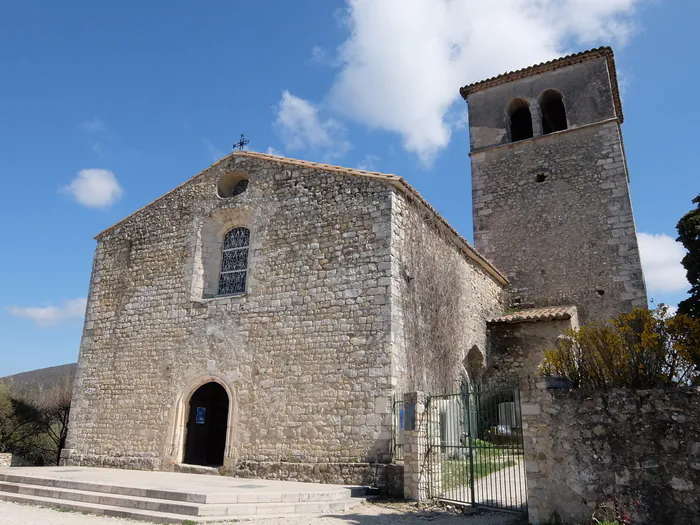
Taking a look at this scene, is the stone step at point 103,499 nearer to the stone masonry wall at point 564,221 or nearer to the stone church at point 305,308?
the stone church at point 305,308

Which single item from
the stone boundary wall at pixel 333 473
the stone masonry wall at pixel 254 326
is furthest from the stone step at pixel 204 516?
the stone masonry wall at pixel 254 326

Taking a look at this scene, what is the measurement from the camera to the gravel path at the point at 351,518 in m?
7.10

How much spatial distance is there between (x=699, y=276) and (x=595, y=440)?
7.55 m

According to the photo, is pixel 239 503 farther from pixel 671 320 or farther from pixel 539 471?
pixel 671 320

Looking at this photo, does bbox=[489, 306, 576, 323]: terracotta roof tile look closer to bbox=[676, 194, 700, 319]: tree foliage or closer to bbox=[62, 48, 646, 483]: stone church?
bbox=[62, 48, 646, 483]: stone church

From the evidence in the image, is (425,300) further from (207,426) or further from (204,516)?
(204,516)

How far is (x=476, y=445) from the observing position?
27.5ft

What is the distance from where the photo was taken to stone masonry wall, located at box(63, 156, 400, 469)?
1017 cm

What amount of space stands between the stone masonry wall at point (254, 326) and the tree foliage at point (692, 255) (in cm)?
707

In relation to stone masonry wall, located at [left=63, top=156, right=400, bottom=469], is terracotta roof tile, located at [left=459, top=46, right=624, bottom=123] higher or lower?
higher

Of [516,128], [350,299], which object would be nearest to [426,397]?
[350,299]

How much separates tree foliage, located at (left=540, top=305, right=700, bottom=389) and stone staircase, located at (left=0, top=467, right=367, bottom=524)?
153 inches

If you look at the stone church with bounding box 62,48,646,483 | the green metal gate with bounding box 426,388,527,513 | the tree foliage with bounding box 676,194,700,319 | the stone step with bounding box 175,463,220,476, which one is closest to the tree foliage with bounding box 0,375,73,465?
the stone church with bounding box 62,48,646,483

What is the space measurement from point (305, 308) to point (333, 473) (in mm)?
3179
